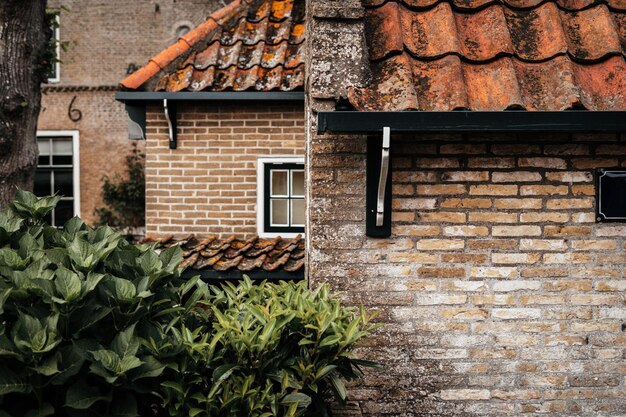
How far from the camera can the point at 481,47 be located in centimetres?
375

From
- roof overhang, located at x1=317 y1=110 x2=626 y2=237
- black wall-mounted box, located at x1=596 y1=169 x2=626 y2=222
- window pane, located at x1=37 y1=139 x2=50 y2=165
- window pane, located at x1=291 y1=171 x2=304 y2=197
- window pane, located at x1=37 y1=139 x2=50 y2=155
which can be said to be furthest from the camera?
window pane, located at x1=37 y1=139 x2=50 y2=155

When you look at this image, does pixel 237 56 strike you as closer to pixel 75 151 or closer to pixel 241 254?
pixel 241 254

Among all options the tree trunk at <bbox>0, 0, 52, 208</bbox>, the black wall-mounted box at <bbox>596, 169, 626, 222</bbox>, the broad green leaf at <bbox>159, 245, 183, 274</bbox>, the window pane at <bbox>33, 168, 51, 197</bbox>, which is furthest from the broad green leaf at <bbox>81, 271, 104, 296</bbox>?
the window pane at <bbox>33, 168, 51, 197</bbox>

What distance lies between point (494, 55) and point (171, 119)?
497 centimetres

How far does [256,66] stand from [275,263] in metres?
2.38

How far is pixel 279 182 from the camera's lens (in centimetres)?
809

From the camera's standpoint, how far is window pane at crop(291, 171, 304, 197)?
8047mm

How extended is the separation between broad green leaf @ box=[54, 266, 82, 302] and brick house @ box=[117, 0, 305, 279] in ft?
15.2

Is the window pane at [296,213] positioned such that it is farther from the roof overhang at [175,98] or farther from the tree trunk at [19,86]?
the tree trunk at [19,86]

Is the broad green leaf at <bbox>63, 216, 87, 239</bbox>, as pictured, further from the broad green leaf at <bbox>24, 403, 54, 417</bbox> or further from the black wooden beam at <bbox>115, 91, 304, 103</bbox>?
the black wooden beam at <bbox>115, 91, 304, 103</bbox>

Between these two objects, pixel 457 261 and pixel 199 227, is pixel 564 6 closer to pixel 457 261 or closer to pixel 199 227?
pixel 457 261

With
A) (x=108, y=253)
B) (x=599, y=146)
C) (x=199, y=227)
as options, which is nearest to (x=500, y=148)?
(x=599, y=146)

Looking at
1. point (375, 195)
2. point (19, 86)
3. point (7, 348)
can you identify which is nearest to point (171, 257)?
point (7, 348)

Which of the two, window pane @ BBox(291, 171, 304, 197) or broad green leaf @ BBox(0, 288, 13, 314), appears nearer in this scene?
broad green leaf @ BBox(0, 288, 13, 314)
